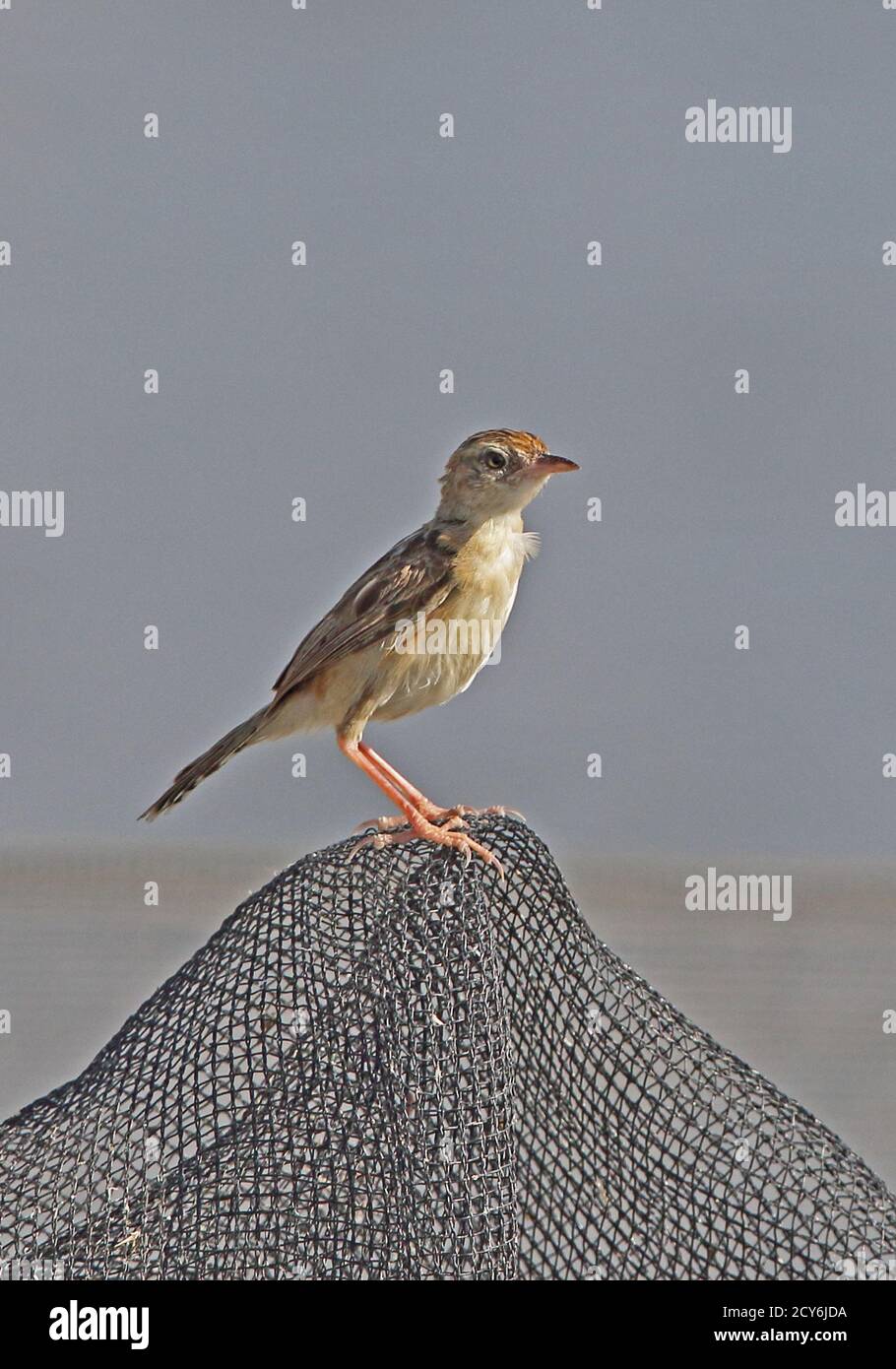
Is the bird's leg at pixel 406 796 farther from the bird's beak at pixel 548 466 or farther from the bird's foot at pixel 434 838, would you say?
the bird's beak at pixel 548 466

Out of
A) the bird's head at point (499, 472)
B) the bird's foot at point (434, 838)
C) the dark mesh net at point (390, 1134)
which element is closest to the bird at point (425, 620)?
the bird's head at point (499, 472)

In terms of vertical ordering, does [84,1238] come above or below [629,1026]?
below

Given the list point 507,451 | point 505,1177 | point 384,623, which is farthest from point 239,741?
point 505,1177

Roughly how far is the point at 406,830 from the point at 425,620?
3.61ft

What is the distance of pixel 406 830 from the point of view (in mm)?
5836

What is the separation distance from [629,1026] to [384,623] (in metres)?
2.31

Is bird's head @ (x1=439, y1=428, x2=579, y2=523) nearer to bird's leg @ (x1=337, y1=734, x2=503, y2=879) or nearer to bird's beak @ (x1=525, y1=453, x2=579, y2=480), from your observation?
bird's beak @ (x1=525, y1=453, x2=579, y2=480)

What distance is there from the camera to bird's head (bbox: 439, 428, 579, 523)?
6.53 meters

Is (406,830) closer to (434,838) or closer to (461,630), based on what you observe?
(434,838)

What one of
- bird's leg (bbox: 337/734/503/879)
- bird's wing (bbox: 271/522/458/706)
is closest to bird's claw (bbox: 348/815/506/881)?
bird's leg (bbox: 337/734/503/879)

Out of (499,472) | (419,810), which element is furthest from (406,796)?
(499,472)

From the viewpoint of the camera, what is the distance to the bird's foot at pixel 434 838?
5168mm

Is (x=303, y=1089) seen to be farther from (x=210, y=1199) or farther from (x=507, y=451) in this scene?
(x=507, y=451)

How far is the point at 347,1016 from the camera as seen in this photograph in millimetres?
4645
